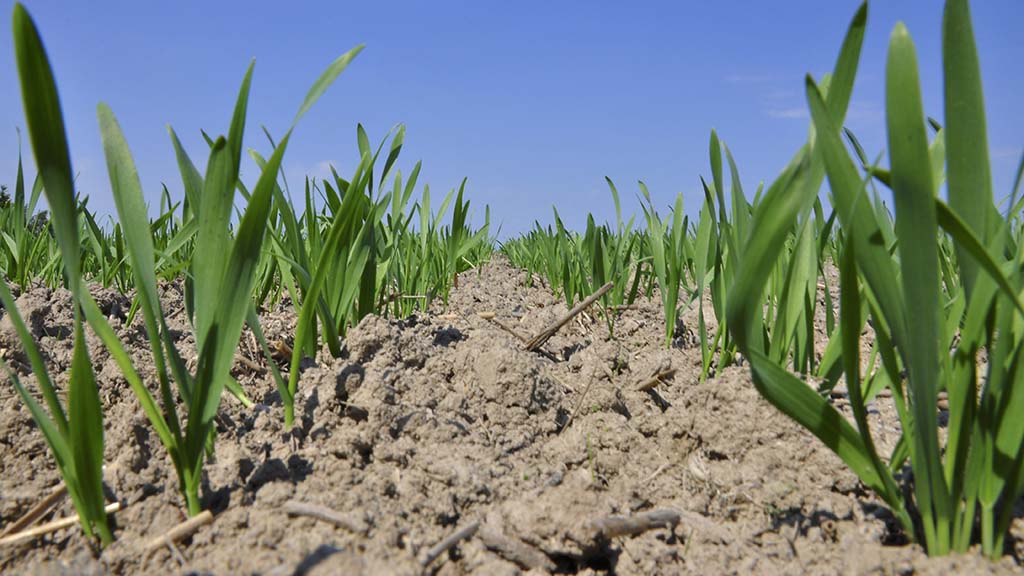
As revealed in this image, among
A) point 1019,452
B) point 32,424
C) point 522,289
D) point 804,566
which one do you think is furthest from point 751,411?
point 522,289

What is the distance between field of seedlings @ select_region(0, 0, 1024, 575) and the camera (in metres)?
0.71

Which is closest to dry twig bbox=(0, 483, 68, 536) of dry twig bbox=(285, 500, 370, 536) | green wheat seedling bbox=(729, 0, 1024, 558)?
dry twig bbox=(285, 500, 370, 536)

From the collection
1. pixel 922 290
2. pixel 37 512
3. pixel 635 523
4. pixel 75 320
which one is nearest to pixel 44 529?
pixel 37 512

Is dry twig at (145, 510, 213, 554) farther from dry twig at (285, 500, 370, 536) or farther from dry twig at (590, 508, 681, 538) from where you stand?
dry twig at (590, 508, 681, 538)

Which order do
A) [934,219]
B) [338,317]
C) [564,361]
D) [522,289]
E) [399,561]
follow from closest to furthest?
[934,219] → [399,561] → [338,317] → [564,361] → [522,289]

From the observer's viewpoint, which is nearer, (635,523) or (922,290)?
(922,290)

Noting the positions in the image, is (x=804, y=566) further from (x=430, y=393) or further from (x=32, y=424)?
(x=32, y=424)

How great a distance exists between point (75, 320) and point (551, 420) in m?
0.74

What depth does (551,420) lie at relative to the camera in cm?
127

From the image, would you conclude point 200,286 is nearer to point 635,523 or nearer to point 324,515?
point 324,515

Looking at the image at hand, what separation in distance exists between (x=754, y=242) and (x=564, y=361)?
0.96 meters

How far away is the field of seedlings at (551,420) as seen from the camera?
715mm

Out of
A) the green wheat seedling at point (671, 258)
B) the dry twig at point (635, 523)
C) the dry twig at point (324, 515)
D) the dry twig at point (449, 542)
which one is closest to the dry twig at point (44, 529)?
the dry twig at point (324, 515)

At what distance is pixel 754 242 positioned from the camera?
28.9 inches
